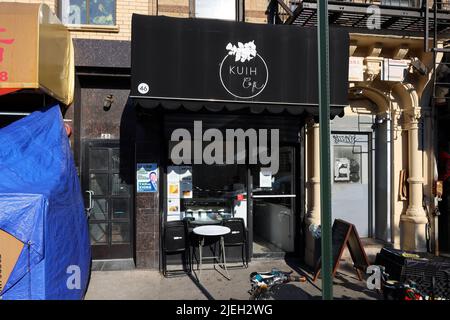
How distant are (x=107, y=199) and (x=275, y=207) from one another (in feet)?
10.7

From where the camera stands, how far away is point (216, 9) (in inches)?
256

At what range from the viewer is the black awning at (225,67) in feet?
16.5

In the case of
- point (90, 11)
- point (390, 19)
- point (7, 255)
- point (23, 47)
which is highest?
point (90, 11)

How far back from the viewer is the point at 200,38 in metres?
5.18

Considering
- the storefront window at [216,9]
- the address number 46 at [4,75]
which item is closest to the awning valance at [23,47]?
the address number 46 at [4,75]

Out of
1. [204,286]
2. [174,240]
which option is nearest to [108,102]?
[174,240]

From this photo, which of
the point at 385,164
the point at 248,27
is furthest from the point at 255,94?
the point at 385,164

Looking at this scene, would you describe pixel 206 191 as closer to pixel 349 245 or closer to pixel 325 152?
pixel 349 245

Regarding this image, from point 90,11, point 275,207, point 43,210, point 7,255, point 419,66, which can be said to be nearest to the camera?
point 7,255

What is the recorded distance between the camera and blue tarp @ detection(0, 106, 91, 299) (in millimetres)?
3691

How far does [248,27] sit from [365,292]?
14.6 feet

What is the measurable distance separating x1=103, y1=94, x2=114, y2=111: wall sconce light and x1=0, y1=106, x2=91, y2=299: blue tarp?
123cm

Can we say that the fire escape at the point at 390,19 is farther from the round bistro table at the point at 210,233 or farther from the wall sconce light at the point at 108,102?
the round bistro table at the point at 210,233

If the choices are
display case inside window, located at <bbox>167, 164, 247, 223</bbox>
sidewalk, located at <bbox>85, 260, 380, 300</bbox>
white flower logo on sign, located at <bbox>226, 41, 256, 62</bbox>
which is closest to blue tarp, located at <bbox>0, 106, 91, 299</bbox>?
sidewalk, located at <bbox>85, 260, 380, 300</bbox>
